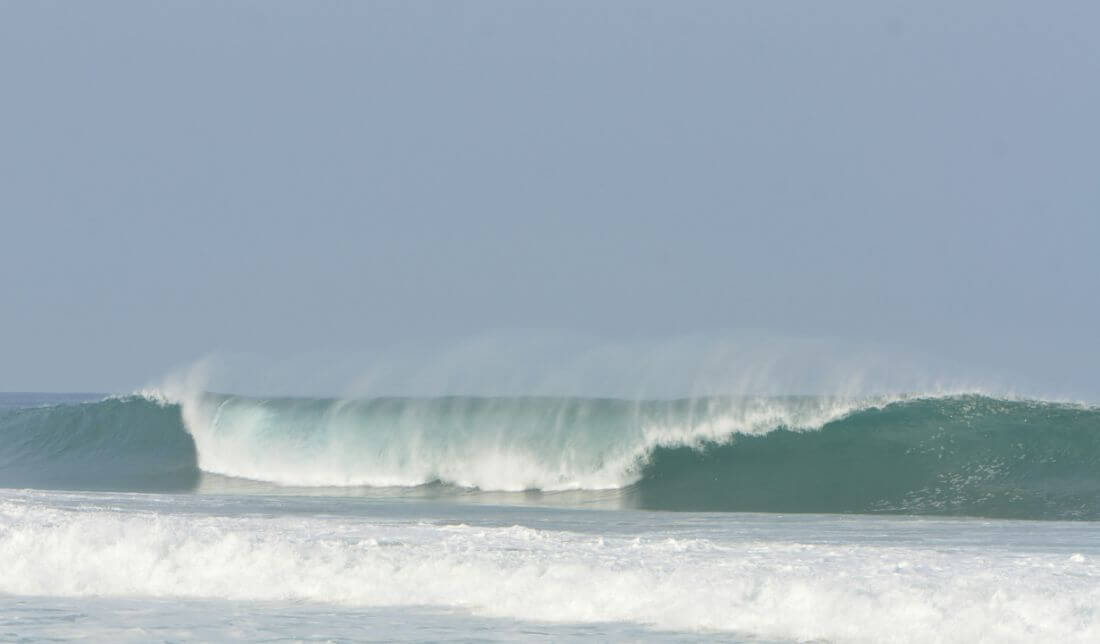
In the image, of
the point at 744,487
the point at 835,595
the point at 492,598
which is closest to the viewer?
the point at 835,595

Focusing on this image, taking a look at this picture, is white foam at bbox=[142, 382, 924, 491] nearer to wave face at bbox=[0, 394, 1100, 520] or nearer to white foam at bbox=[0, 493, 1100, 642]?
wave face at bbox=[0, 394, 1100, 520]

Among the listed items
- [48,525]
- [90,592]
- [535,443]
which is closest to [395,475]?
[535,443]

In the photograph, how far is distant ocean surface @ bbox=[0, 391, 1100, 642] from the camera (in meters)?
7.25

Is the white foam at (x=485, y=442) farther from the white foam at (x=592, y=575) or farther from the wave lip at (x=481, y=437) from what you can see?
the white foam at (x=592, y=575)

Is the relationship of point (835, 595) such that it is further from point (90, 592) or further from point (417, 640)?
point (90, 592)

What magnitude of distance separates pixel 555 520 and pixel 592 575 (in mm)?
4553

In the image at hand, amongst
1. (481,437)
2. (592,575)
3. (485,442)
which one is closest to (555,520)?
(592,575)

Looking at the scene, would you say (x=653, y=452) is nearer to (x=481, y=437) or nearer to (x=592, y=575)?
(x=481, y=437)

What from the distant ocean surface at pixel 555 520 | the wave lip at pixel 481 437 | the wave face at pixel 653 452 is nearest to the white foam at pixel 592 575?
the distant ocean surface at pixel 555 520

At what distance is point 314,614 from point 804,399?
13.1 m

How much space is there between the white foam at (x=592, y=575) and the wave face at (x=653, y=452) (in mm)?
5608

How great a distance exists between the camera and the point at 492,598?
7.94 metres

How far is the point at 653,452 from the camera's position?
60.5 ft

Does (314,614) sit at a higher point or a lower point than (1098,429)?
lower
